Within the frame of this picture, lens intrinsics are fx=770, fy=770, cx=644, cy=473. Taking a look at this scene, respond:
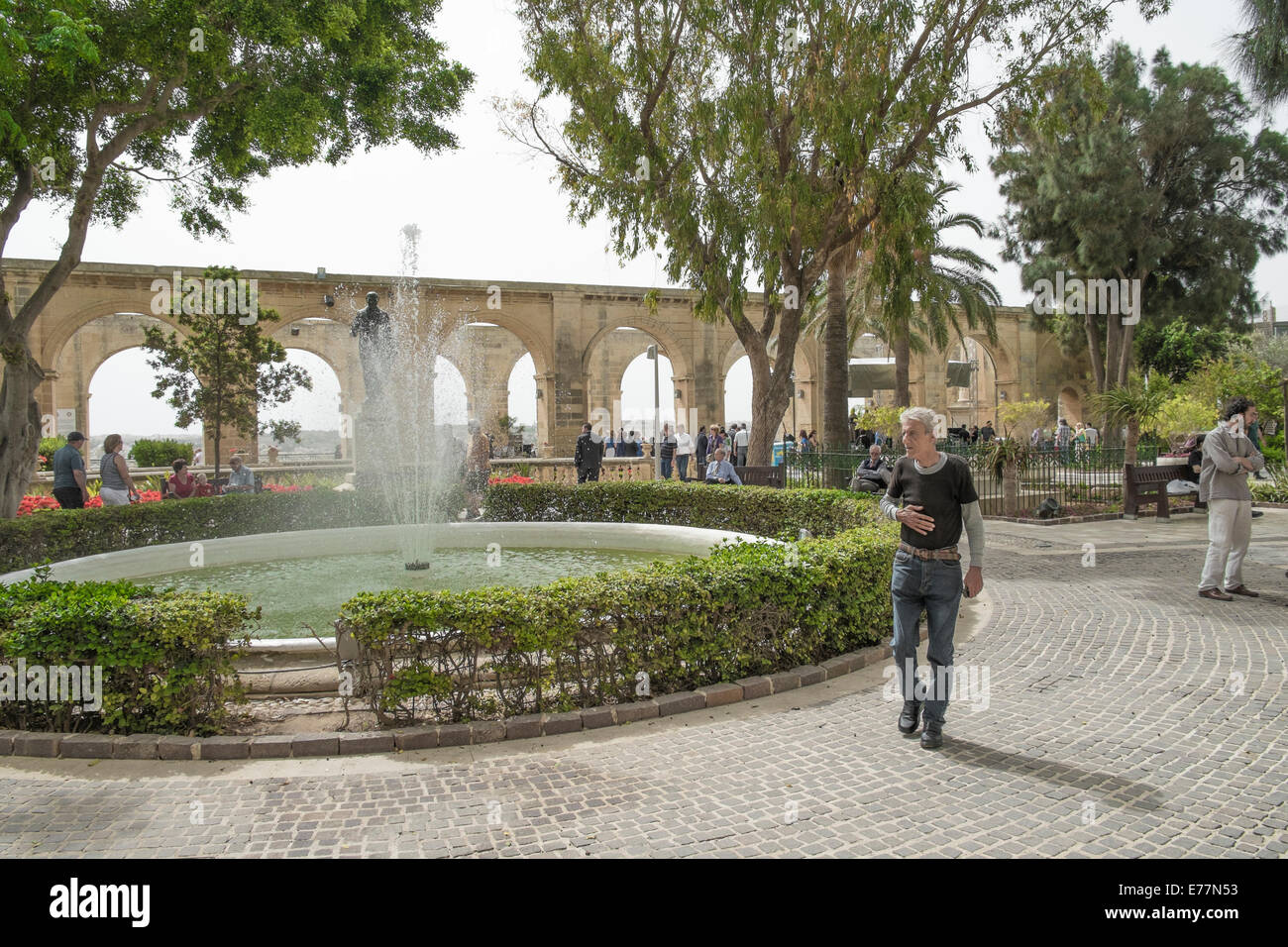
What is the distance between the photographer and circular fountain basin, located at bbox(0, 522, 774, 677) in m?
7.10

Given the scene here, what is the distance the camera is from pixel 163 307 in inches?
710

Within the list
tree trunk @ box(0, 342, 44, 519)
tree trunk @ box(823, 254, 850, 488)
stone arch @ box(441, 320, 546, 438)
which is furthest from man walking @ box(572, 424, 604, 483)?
stone arch @ box(441, 320, 546, 438)

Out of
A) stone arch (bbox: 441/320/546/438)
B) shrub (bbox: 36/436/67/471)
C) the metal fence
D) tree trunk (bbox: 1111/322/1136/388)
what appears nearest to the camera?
the metal fence

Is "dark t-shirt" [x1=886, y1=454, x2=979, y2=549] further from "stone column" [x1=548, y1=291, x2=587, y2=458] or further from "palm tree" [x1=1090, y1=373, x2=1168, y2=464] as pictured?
"stone column" [x1=548, y1=291, x2=587, y2=458]

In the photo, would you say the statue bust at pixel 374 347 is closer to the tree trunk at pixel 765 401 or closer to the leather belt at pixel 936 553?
the tree trunk at pixel 765 401

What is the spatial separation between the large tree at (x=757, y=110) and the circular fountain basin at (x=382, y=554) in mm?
5024

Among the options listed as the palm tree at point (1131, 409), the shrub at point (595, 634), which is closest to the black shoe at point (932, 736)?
the shrub at point (595, 634)

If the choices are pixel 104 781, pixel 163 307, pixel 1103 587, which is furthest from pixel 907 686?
pixel 163 307

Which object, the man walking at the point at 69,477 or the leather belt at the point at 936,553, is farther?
the man walking at the point at 69,477

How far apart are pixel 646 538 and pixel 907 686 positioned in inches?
210

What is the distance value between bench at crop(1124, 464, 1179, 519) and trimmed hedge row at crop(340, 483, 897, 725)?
954 centimetres

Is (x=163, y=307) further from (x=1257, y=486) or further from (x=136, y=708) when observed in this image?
(x=1257, y=486)

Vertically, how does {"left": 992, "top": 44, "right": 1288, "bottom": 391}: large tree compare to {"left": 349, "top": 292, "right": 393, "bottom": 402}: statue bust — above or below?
above

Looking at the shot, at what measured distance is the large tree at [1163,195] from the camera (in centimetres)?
2548
